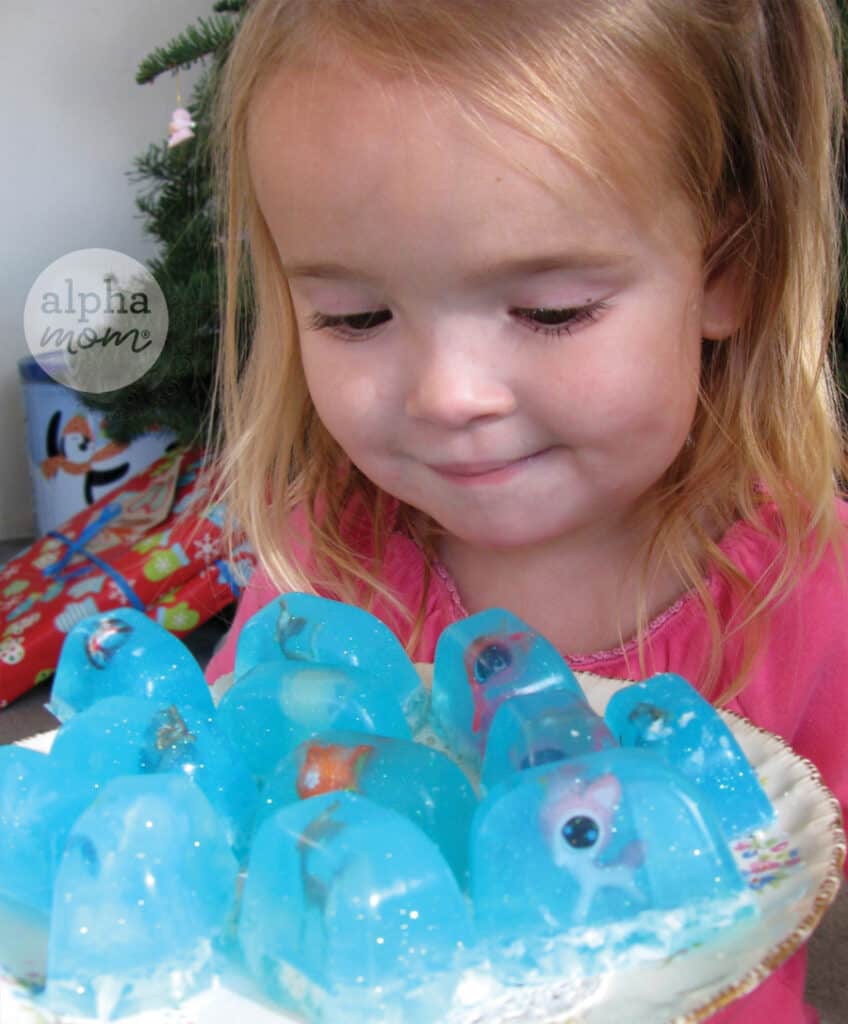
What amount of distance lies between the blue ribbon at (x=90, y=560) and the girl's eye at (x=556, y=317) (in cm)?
109

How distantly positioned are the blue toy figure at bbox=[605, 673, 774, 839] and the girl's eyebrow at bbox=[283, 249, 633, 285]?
0.65 feet

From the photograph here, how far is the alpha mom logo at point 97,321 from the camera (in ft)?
4.96

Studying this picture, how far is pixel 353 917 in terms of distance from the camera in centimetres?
38

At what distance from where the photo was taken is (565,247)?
0.54m

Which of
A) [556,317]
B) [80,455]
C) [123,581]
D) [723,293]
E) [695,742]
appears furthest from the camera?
[80,455]

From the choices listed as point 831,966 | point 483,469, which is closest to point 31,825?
point 483,469

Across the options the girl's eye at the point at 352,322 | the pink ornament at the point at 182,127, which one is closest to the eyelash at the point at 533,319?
the girl's eye at the point at 352,322

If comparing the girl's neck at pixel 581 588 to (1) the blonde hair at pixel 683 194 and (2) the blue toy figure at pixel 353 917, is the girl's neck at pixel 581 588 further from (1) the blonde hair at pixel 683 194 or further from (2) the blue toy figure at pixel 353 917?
(2) the blue toy figure at pixel 353 917

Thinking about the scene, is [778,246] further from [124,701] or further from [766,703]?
[124,701]

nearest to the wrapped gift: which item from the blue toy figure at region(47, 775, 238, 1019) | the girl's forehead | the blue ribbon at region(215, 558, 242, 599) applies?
the blue ribbon at region(215, 558, 242, 599)

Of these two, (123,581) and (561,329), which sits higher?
(561,329)

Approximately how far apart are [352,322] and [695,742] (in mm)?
282

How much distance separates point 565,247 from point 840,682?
36cm

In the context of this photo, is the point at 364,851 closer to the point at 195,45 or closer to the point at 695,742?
the point at 695,742
